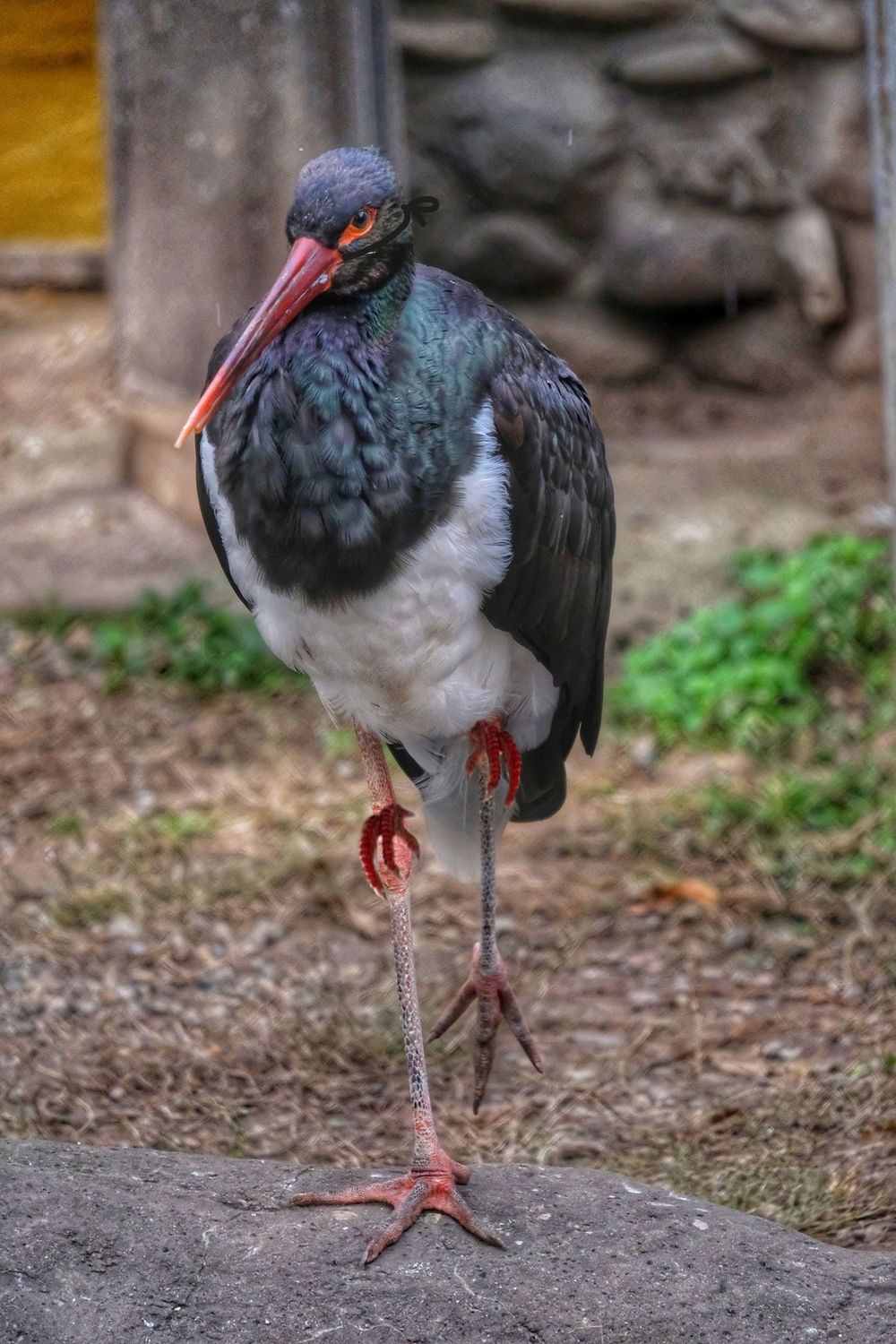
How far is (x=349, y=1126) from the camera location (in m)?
3.15

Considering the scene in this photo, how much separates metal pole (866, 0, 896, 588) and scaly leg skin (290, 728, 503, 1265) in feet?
7.43

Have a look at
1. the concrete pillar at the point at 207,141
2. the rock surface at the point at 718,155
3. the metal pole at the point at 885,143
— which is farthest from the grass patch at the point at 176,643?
the rock surface at the point at 718,155

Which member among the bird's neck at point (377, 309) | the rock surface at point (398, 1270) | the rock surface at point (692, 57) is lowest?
the rock surface at point (398, 1270)

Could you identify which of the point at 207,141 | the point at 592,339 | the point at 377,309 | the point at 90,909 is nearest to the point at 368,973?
the point at 90,909

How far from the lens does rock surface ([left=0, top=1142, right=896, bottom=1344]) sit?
2.13 metres

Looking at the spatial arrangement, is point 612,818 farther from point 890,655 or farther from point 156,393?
point 156,393

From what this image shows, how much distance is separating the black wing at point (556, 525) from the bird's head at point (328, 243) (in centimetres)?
28

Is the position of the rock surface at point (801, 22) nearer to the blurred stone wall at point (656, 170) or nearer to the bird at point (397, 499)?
the blurred stone wall at point (656, 170)

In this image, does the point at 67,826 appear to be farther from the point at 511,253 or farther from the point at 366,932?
the point at 511,253

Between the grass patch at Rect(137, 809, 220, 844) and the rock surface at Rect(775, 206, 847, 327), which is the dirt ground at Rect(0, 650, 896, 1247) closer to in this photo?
the grass patch at Rect(137, 809, 220, 844)

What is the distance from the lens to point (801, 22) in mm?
5574

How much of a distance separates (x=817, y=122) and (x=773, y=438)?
3.72 feet

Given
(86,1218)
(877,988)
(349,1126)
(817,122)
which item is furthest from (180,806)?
(817,122)

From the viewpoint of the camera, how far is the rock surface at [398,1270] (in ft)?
6.99
